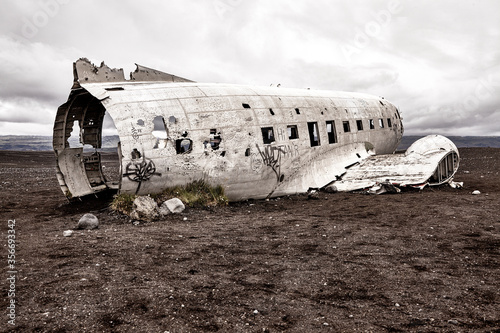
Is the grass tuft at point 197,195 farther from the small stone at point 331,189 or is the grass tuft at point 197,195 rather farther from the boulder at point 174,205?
the small stone at point 331,189

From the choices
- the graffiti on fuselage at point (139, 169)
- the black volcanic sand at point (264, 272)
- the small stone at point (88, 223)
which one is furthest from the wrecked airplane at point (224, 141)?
the black volcanic sand at point (264, 272)

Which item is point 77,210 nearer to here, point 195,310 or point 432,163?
point 195,310

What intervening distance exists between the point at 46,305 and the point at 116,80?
1076 centimetres

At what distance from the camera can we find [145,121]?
11844 mm

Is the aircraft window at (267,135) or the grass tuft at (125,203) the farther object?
the aircraft window at (267,135)

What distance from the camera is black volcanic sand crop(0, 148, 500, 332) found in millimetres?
4941

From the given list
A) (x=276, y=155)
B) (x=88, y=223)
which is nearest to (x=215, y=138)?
(x=276, y=155)

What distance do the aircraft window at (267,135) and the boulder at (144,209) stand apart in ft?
18.1

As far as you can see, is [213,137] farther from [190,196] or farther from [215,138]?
[190,196]

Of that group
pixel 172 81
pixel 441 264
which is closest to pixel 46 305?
pixel 441 264

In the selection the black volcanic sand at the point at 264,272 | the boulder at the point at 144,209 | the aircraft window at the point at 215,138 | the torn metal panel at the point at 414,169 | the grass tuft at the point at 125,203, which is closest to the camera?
the black volcanic sand at the point at 264,272

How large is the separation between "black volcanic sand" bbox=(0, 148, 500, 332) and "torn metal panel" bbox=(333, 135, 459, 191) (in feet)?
12.4

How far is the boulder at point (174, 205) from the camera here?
1189 cm

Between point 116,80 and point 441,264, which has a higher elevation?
point 116,80
